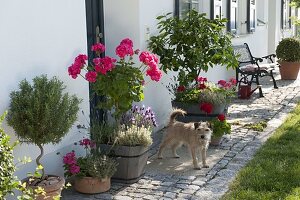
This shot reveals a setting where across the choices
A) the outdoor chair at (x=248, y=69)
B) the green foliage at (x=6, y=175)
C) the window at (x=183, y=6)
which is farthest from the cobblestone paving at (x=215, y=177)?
the window at (x=183, y=6)

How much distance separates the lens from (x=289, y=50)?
12.0 metres

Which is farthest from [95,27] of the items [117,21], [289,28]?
[289,28]

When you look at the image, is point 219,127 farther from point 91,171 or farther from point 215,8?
point 215,8

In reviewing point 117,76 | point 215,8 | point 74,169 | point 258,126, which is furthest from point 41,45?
point 215,8

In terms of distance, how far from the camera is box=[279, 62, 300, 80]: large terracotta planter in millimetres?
12086

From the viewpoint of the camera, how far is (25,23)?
4.15 meters

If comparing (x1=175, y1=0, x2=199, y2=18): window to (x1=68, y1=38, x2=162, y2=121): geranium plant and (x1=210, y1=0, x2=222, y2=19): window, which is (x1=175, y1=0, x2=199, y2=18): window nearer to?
(x1=210, y1=0, x2=222, y2=19): window

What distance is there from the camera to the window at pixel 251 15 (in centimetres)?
1255

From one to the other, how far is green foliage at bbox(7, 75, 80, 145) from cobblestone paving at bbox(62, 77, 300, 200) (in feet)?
2.64

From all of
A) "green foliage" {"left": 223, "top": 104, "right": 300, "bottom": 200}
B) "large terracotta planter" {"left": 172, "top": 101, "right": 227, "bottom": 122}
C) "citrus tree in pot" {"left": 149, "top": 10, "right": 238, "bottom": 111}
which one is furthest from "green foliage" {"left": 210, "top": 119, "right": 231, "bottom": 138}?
"citrus tree in pot" {"left": 149, "top": 10, "right": 238, "bottom": 111}

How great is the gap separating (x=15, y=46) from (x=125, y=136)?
4.65 ft

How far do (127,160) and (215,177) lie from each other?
0.99 m

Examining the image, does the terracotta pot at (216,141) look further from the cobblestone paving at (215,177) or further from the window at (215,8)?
the window at (215,8)

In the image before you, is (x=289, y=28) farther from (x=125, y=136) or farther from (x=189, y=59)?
(x=125, y=136)
